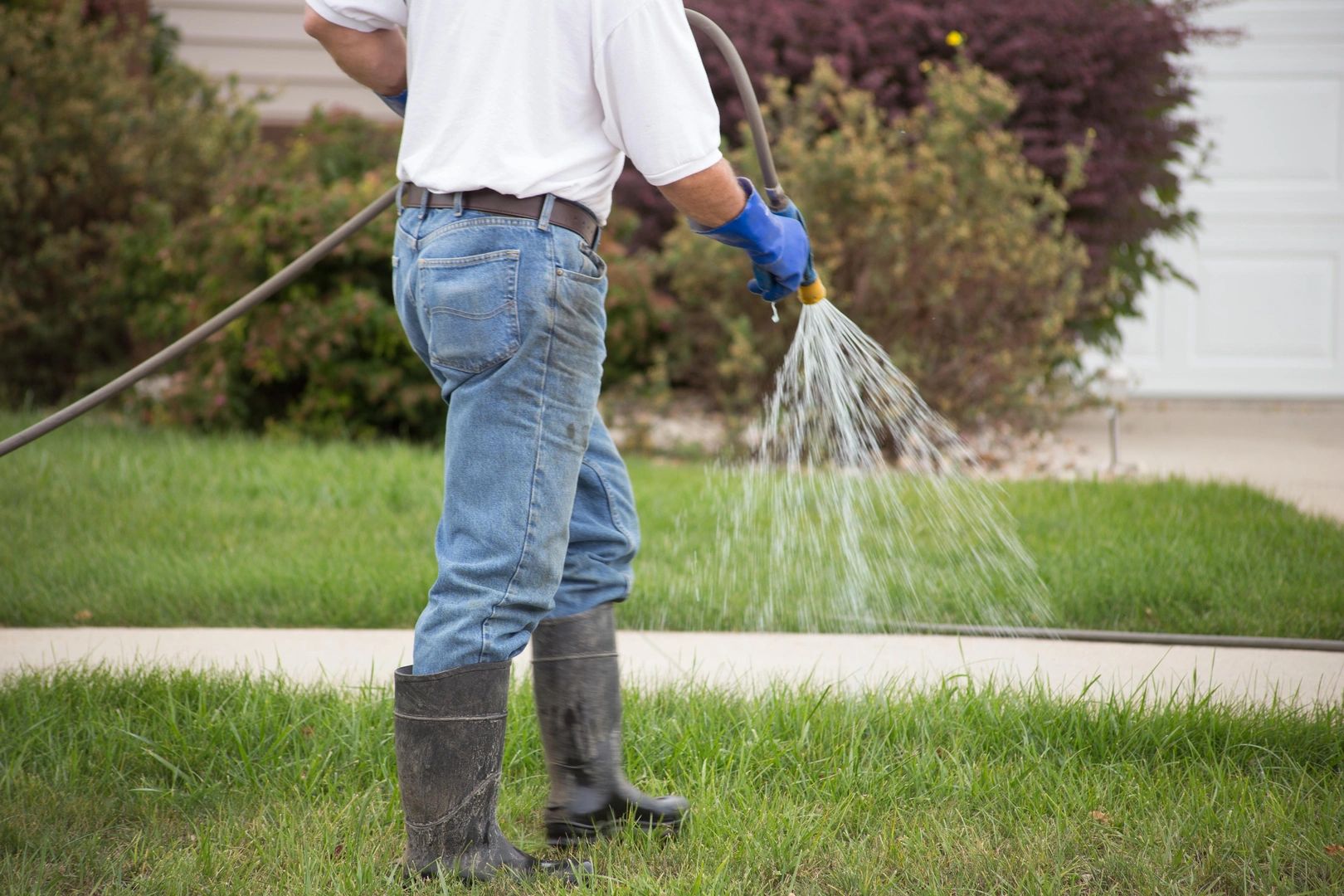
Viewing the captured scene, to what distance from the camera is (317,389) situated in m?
5.62

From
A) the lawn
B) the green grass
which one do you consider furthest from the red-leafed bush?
the lawn

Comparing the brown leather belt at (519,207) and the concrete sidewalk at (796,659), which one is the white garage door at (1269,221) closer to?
the concrete sidewalk at (796,659)

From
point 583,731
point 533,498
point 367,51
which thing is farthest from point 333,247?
point 583,731

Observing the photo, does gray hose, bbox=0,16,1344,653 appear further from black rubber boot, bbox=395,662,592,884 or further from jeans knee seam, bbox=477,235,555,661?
black rubber boot, bbox=395,662,592,884

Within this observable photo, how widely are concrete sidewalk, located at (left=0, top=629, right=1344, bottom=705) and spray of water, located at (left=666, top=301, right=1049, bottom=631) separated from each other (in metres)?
0.19

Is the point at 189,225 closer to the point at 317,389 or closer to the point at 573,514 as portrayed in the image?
the point at 317,389

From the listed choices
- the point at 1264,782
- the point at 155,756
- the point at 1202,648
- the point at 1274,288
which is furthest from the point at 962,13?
the point at 155,756

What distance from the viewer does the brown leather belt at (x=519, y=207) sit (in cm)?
180

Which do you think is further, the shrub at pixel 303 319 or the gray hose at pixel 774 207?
the shrub at pixel 303 319

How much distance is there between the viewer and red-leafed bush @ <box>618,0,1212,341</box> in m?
6.34

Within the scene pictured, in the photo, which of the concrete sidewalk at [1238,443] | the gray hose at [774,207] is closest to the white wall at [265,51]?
the concrete sidewalk at [1238,443]

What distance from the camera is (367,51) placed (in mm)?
2041

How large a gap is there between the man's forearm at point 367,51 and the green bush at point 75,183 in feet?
15.3

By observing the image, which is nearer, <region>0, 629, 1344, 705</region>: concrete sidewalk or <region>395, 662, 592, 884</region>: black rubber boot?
<region>395, 662, 592, 884</region>: black rubber boot
